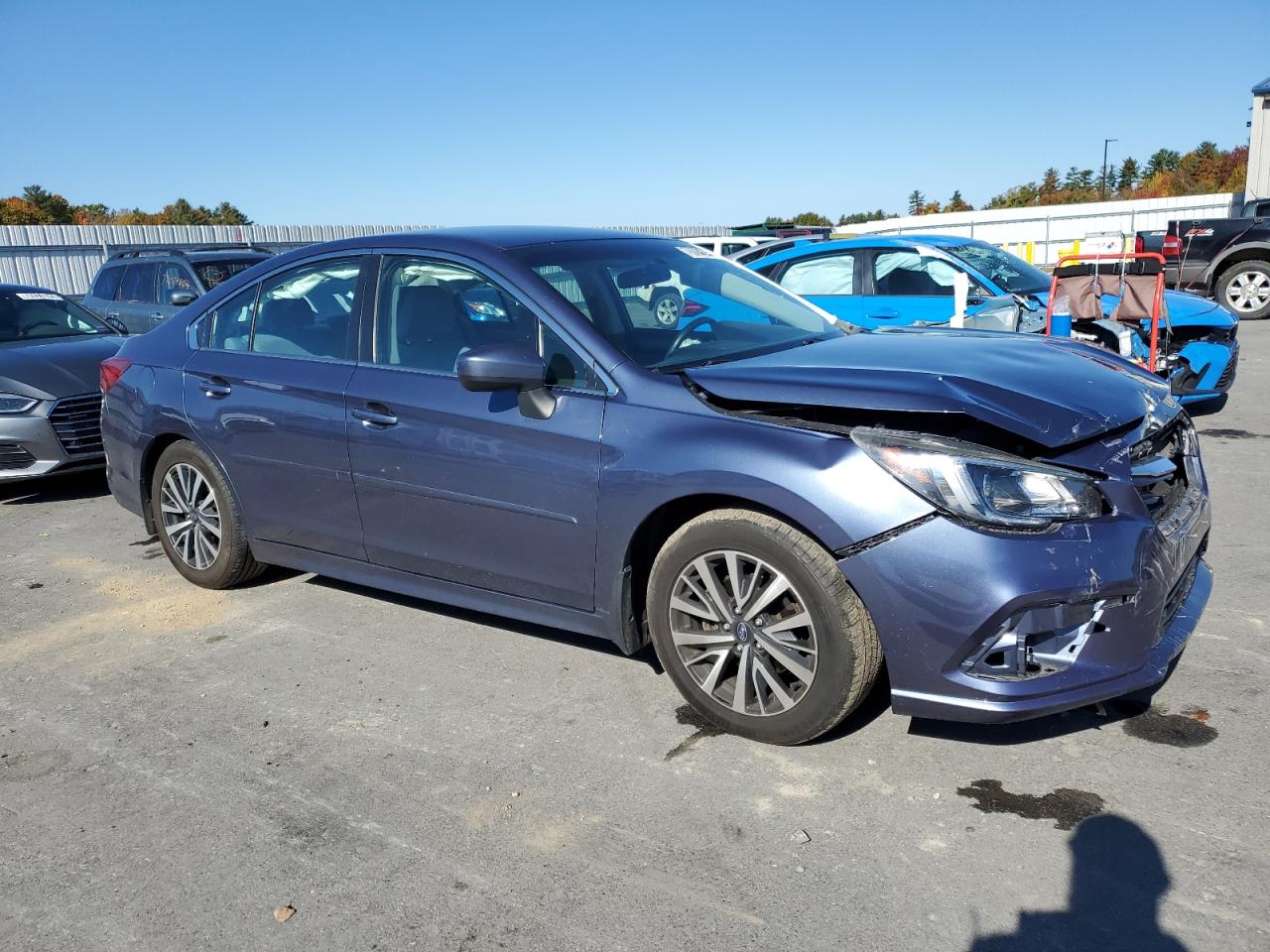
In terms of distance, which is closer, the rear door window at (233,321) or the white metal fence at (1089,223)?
the rear door window at (233,321)

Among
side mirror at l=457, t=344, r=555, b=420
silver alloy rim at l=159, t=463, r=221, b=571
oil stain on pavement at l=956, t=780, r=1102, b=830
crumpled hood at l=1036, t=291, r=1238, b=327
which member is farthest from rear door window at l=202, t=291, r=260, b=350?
crumpled hood at l=1036, t=291, r=1238, b=327

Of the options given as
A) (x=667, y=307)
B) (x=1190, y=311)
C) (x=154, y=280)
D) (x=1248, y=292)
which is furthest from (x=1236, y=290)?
(x=154, y=280)

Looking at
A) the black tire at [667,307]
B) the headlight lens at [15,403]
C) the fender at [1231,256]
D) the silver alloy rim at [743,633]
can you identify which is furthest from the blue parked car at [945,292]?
the fender at [1231,256]

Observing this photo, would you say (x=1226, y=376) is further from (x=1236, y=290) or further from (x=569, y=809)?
(x=569, y=809)

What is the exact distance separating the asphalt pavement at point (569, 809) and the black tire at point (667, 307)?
Result: 137 centimetres

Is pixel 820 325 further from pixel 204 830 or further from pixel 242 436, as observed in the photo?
pixel 204 830

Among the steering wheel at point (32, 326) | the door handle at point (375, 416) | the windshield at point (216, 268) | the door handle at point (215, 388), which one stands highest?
the windshield at point (216, 268)

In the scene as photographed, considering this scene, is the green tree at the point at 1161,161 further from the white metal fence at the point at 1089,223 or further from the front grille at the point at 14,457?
the front grille at the point at 14,457

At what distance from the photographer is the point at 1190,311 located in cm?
884

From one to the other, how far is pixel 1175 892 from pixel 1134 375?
1.97 m

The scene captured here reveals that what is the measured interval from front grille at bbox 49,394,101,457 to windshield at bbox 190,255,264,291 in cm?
423

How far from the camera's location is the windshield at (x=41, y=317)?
8734 millimetres

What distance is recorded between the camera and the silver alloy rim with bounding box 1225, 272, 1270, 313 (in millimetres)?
14816

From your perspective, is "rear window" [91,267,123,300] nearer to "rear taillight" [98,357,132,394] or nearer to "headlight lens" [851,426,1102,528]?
"rear taillight" [98,357,132,394]
